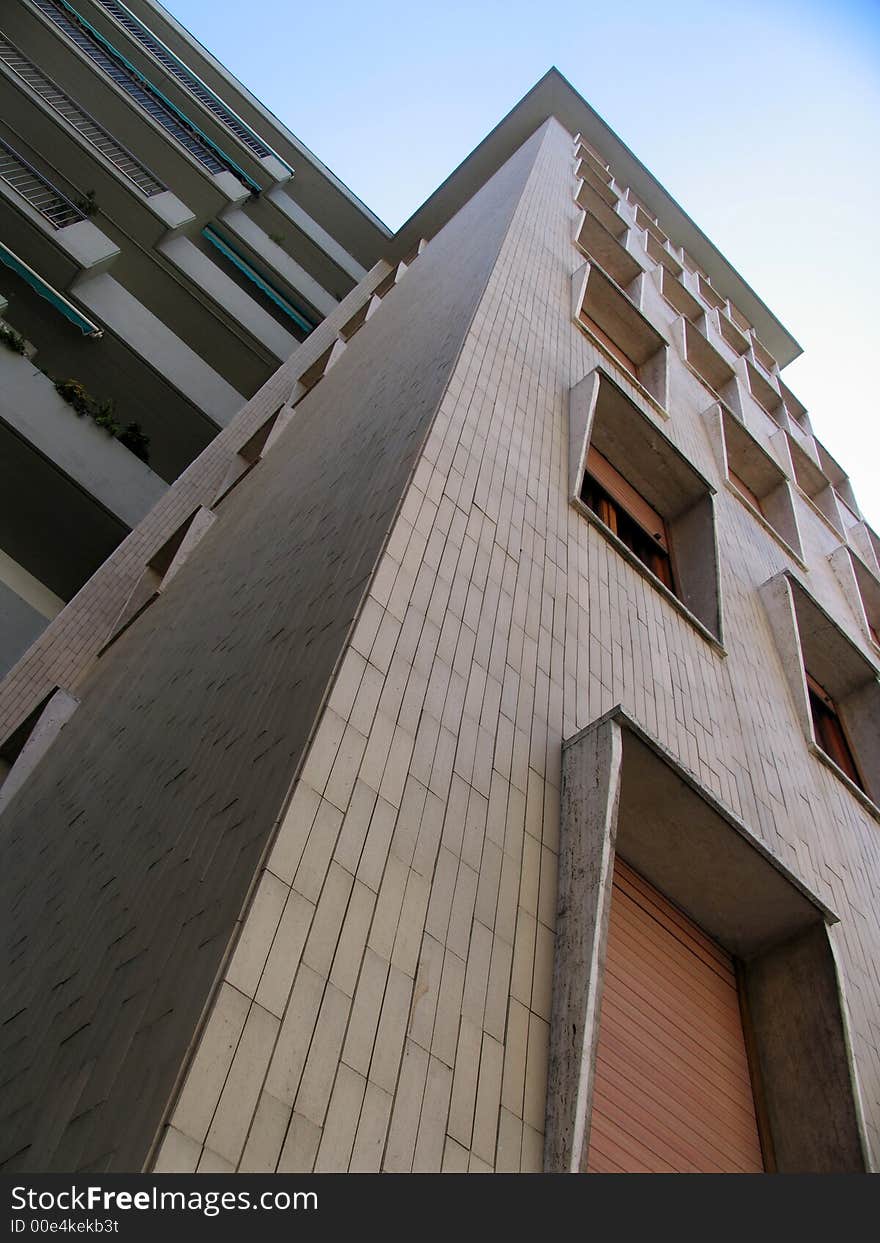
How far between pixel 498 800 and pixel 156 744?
97.4 inches

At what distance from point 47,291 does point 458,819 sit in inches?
447

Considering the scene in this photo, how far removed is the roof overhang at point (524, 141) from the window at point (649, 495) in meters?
14.0

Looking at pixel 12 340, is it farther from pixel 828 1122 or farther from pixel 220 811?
pixel 828 1122

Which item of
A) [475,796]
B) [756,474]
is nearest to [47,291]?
[756,474]

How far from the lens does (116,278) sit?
14.5m

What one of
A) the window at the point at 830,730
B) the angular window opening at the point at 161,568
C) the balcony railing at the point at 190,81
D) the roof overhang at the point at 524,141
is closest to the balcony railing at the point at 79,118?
the balcony railing at the point at 190,81

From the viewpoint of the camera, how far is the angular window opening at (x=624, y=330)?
11.1m

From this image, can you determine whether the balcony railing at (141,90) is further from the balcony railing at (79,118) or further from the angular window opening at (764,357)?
the angular window opening at (764,357)

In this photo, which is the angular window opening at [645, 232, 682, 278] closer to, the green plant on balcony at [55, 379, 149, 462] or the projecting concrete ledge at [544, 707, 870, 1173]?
the green plant on balcony at [55, 379, 149, 462]

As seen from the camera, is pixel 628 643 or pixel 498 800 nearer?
pixel 498 800

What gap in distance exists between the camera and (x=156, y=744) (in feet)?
17.8

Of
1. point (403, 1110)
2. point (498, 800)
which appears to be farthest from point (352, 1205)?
point (498, 800)

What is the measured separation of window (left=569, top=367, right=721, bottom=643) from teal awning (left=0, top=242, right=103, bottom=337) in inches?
306

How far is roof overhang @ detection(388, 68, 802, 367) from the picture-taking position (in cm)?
2008
